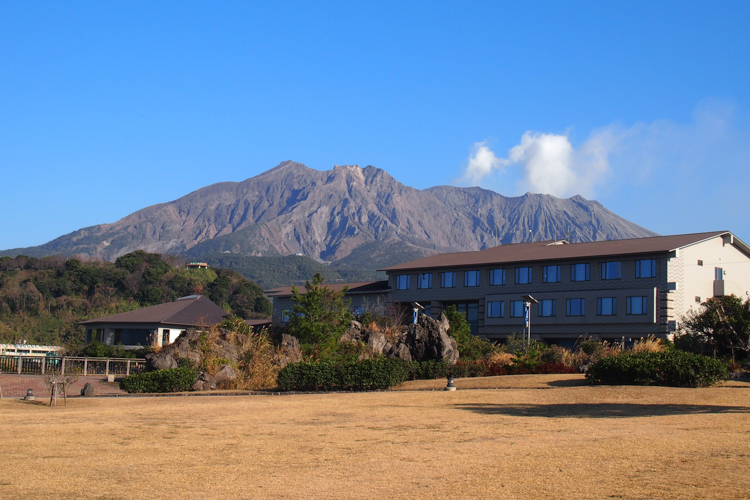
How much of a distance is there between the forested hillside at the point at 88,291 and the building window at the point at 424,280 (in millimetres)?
38333

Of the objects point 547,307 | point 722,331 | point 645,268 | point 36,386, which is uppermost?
point 645,268

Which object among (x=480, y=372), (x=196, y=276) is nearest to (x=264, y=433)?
(x=480, y=372)

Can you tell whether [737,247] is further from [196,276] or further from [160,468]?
[196,276]

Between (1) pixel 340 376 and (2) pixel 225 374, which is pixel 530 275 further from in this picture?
(1) pixel 340 376

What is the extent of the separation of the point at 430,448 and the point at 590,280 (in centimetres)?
4787

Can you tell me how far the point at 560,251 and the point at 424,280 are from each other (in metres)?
13.8

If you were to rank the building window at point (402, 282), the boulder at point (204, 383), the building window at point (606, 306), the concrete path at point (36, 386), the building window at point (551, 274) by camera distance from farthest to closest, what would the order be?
1. the building window at point (402, 282)
2. the building window at point (551, 274)
3. the building window at point (606, 306)
4. the concrete path at point (36, 386)
5. the boulder at point (204, 383)

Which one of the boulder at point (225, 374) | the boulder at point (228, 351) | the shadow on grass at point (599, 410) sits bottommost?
the boulder at point (225, 374)

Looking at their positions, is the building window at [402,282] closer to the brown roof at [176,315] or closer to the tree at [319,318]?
the brown roof at [176,315]

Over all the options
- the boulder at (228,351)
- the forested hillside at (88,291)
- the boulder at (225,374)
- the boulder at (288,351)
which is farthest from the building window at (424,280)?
the forested hillside at (88,291)

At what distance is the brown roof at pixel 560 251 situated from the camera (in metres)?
56.7

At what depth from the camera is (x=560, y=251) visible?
62.7 metres

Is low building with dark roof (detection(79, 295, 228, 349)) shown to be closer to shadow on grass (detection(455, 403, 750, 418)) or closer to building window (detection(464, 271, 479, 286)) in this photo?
building window (detection(464, 271, 479, 286))

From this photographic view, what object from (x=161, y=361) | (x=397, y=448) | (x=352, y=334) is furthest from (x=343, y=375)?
(x=397, y=448)
